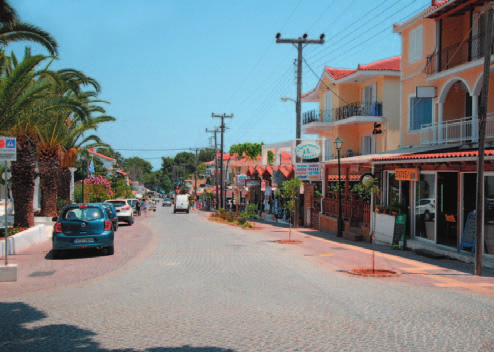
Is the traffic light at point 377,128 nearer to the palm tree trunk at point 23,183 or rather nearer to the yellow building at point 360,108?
the yellow building at point 360,108

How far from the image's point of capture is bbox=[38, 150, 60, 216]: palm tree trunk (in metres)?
24.5

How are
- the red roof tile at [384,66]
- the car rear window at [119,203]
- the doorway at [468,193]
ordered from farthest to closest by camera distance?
the car rear window at [119,203] → the red roof tile at [384,66] → the doorway at [468,193]

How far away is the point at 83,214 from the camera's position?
14.5 m

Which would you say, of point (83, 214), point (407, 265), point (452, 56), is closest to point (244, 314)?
point (407, 265)

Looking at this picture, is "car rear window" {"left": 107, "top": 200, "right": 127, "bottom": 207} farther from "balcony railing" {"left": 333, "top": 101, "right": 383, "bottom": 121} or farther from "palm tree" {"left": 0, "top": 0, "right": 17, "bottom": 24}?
"palm tree" {"left": 0, "top": 0, "right": 17, "bottom": 24}

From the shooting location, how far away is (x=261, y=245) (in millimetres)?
17828

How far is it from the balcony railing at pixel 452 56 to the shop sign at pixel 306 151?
9555 mm

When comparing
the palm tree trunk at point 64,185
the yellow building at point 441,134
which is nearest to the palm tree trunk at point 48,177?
the palm tree trunk at point 64,185

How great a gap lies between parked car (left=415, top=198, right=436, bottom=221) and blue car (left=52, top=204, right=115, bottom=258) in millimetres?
10751

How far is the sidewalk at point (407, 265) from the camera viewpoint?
413 inches

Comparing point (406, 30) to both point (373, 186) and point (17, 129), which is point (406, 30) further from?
point (17, 129)

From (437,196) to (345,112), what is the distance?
16.1 m

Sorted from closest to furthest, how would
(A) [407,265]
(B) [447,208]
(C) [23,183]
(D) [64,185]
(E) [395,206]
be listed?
1. (A) [407,265]
2. (B) [447,208]
3. (E) [395,206]
4. (C) [23,183]
5. (D) [64,185]

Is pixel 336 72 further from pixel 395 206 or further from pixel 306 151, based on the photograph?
pixel 395 206
